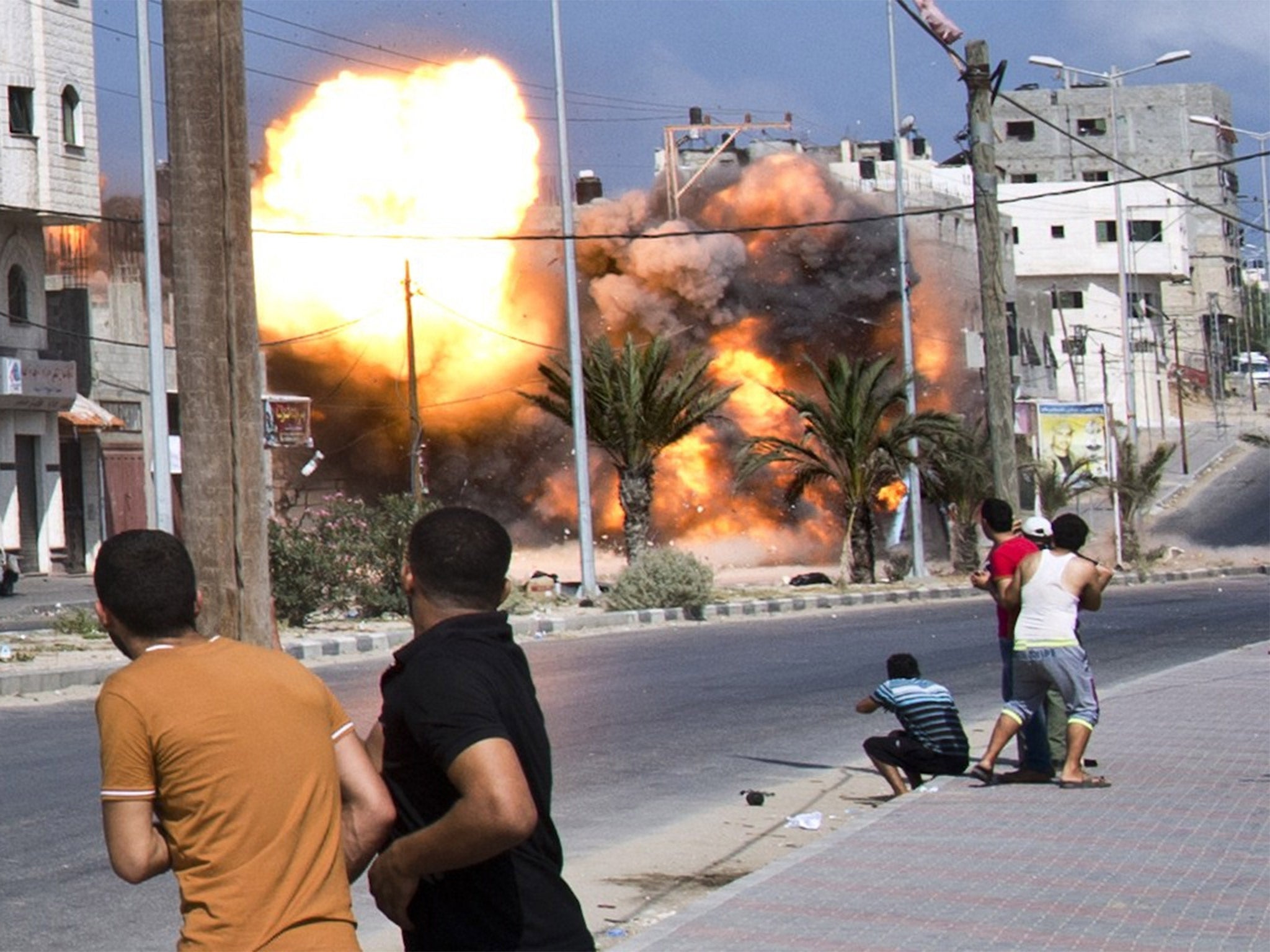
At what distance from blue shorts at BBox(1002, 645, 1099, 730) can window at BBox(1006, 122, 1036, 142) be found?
90.5 meters

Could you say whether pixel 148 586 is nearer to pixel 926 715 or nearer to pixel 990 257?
pixel 926 715

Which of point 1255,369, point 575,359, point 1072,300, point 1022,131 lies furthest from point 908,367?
point 1255,369

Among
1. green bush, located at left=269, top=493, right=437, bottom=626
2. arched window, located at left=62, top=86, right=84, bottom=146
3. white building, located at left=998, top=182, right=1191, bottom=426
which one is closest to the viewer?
green bush, located at left=269, top=493, right=437, bottom=626

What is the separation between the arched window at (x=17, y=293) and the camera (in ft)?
142

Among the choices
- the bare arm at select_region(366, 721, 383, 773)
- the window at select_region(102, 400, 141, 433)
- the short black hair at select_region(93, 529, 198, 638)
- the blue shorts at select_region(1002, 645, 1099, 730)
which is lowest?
the blue shorts at select_region(1002, 645, 1099, 730)

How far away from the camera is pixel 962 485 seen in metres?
42.2

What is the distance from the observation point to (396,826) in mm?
3869

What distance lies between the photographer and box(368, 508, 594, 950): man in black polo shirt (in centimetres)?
364

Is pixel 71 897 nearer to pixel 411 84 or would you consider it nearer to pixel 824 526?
pixel 411 84

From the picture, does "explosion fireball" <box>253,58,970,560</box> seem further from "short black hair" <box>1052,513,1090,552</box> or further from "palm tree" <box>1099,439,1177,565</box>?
"short black hair" <box>1052,513,1090,552</box>

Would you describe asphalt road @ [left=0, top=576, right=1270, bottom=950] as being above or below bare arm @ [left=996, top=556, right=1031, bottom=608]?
below

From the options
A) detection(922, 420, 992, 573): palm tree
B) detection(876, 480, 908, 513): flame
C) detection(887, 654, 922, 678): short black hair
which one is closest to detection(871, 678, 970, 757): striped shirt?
detection(887, 654, 922, 678): short black hair

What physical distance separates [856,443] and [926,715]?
87.7 ft

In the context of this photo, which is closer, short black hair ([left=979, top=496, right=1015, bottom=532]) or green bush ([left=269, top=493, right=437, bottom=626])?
short black hair ([left=979, top=496, right=1015, bottom=532])
